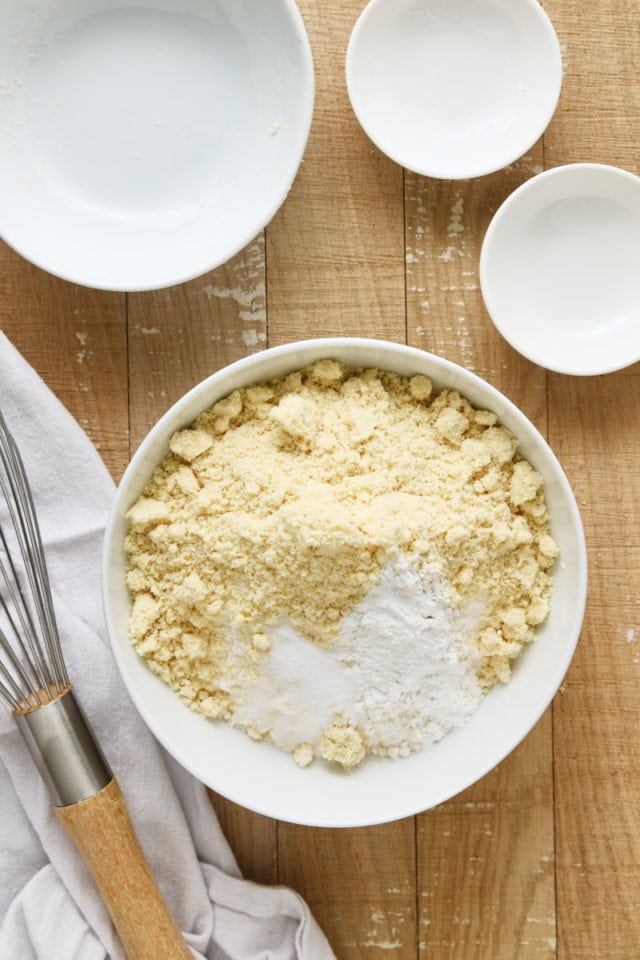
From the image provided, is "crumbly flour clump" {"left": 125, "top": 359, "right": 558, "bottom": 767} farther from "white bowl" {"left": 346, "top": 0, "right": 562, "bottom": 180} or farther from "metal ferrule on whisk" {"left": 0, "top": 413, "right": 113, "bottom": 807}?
"white bowl" {"left": 346, "top": 0, "right": 562, "bottom": 180}

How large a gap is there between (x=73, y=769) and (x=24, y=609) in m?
Result: 0.13

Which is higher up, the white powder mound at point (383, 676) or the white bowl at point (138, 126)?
the white bowl at point (138, 126)

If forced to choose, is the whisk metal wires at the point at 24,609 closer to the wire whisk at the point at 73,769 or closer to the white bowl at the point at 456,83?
the wire whisk at the point at 73,769

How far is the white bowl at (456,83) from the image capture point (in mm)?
675

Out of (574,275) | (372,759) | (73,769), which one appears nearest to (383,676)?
(372,759)

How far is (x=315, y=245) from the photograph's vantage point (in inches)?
27.6

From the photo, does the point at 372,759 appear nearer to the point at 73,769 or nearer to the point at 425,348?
the point at 73,769

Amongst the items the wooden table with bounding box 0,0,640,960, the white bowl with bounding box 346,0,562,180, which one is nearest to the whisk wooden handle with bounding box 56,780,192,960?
the wooden table with bounding box 0,0,640,960

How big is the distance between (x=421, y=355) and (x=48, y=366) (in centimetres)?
31

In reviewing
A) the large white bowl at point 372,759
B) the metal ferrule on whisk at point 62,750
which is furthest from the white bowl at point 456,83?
the metal ferrule on whisk at point 62,750

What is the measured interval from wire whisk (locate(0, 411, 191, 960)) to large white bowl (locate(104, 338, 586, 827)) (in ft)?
0.17

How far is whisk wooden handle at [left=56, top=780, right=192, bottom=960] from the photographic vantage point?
61 cm

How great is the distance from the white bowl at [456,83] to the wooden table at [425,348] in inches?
1.0

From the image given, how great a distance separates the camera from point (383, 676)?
604mm
